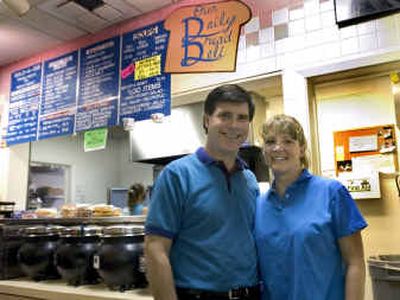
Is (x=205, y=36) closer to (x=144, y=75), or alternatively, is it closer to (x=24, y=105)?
(x=144, y=75)

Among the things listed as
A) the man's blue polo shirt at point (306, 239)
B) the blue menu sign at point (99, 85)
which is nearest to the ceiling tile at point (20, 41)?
the blue menu sign at point (99, 85)

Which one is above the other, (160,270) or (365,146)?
(365,146)

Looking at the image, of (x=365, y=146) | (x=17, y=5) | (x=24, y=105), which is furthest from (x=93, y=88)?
(x=365, y=146)

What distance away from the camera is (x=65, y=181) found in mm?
6562

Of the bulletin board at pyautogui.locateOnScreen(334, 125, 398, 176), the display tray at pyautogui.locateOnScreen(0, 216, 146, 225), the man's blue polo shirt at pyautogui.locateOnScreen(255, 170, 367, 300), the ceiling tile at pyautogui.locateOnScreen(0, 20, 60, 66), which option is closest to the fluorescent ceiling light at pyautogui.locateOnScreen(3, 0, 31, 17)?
the ceiling tile at pyautogui.locateOnScreen(0, 20, 60, 66)

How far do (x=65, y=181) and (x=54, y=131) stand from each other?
2777 millimetres

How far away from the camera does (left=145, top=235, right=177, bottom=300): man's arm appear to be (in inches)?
53.0

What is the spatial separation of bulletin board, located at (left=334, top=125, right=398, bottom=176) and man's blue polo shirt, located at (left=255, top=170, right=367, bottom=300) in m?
1.75

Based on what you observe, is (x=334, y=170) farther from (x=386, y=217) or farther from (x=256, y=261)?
(x=256, y=261)

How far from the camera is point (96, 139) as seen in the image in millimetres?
3645

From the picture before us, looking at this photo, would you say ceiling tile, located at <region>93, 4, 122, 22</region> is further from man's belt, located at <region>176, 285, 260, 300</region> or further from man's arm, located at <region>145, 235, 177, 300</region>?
man's belt, located at <region>176, 285, 260, 300</region>

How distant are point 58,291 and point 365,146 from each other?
7.85ft

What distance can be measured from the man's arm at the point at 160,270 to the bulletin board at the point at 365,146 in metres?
2.24

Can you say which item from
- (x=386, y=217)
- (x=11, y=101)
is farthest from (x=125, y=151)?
(x=386, y=217)
